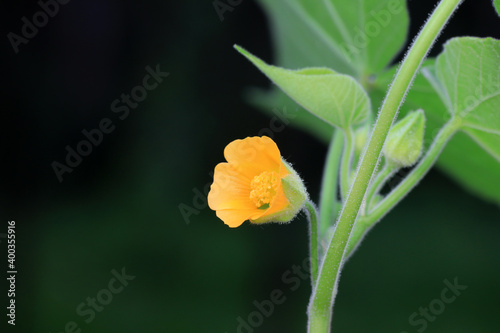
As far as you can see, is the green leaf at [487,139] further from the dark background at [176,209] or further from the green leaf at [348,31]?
the dark background at [176,209]

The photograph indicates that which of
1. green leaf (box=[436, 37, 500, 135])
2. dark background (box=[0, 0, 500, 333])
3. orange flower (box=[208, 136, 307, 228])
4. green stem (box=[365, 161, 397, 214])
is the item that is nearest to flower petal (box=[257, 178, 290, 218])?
orange flower (box=[208, 136, 307, 228])

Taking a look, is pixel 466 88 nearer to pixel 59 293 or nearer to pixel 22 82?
pixel 59 293

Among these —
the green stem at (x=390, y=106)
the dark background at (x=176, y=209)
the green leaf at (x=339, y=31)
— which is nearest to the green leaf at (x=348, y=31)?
the green leaf at (x=339, y=31)

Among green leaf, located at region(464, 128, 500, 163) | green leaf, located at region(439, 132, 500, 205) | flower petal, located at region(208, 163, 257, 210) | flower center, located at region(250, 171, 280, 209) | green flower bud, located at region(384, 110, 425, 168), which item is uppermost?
flower petal, located at region(208, 163, 257, 210)

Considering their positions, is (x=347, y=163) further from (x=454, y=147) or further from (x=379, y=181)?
(x=454, y=147)

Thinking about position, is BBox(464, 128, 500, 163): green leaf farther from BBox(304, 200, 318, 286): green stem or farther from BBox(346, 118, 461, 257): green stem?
BBox(304, 200, 318, 286): green stem

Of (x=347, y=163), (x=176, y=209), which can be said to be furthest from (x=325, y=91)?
(x=176, y=209)
